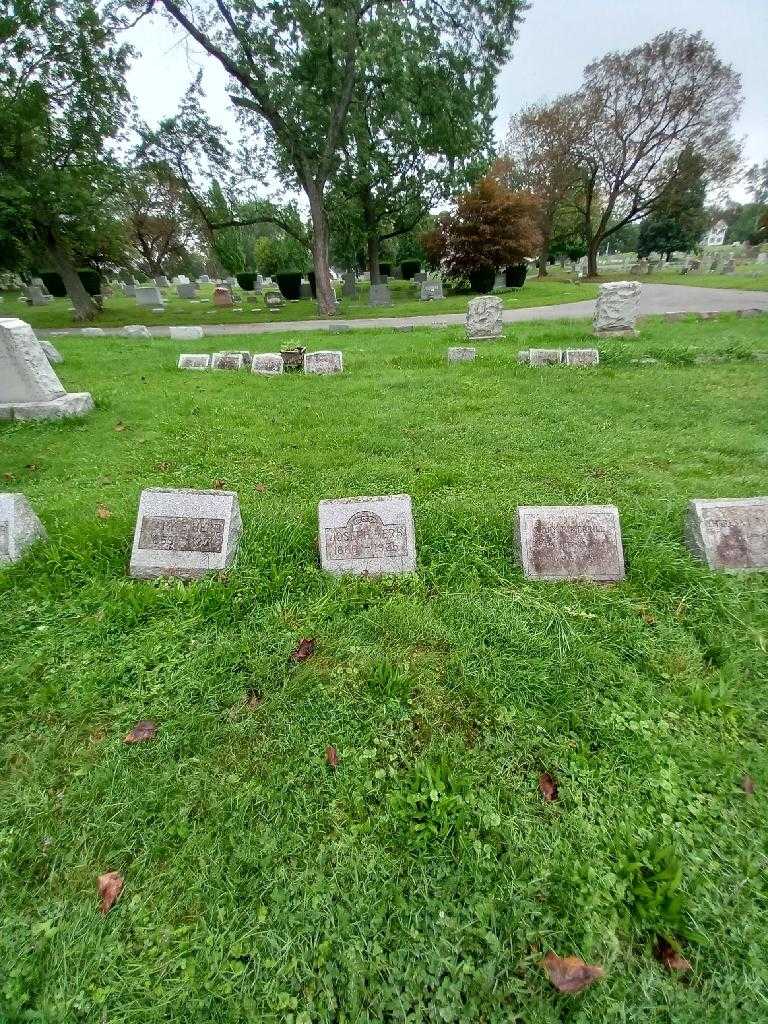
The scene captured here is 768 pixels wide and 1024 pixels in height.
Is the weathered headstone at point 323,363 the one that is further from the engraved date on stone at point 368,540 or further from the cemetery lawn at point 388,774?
the engraved date on stone at point 368,540

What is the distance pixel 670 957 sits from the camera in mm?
1285

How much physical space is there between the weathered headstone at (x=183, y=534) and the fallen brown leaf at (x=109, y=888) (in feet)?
5.00

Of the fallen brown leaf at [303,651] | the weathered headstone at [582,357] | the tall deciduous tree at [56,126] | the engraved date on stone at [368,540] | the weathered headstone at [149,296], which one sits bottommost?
the fallen brown leaf at [303,651]

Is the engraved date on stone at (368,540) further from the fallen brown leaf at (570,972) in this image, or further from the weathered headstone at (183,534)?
the fallen brown leaf at (570,972)

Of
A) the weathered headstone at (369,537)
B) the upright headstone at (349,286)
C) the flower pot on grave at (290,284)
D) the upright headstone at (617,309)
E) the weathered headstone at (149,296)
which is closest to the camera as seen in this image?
the weathered headstone at (369,537)

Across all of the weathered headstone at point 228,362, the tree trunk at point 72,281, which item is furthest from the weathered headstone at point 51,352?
the tree trunk at point 72,281

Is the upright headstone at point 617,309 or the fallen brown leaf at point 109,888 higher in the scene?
the upright headstone at point 617,309

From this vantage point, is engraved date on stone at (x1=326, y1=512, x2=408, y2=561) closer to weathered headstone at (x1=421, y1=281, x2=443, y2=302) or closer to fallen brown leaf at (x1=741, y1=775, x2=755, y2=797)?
fallen brown leaf at (x1=741, y1=775, x2=755, y2=797)

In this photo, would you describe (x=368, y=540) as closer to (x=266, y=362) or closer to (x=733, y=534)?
(x=733, y=534)

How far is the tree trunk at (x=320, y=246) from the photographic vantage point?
609 inches

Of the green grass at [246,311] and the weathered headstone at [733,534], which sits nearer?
the weathered headstone at [733,534]

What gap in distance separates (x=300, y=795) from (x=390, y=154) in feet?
80.7

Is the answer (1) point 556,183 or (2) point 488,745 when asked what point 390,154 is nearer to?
(1) point 556,183

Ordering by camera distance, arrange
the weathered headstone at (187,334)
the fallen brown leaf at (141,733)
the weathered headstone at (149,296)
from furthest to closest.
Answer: the weathered headstone at (149,296) → the weathered headstone at (187,334) → the fallen brown leaf at (141,733)
